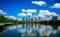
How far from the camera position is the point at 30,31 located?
305cm

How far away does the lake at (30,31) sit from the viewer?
3023mm

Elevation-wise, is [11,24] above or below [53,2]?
below

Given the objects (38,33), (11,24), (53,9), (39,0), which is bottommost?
(38,33)

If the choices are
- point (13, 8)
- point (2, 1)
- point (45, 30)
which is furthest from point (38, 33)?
point (2, 1)

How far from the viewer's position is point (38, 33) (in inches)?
120

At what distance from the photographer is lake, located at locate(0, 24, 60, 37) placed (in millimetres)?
3023

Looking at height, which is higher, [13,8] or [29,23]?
[13,8]

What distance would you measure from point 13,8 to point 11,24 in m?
0.37

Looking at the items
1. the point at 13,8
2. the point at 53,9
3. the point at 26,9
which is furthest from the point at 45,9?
the point at 13,8

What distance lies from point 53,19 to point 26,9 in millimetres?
661

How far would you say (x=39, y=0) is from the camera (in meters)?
3.05

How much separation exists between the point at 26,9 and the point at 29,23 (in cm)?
34

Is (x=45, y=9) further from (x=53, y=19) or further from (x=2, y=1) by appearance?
(x=2, y=1)

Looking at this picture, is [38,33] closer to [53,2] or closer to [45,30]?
[45,30]
